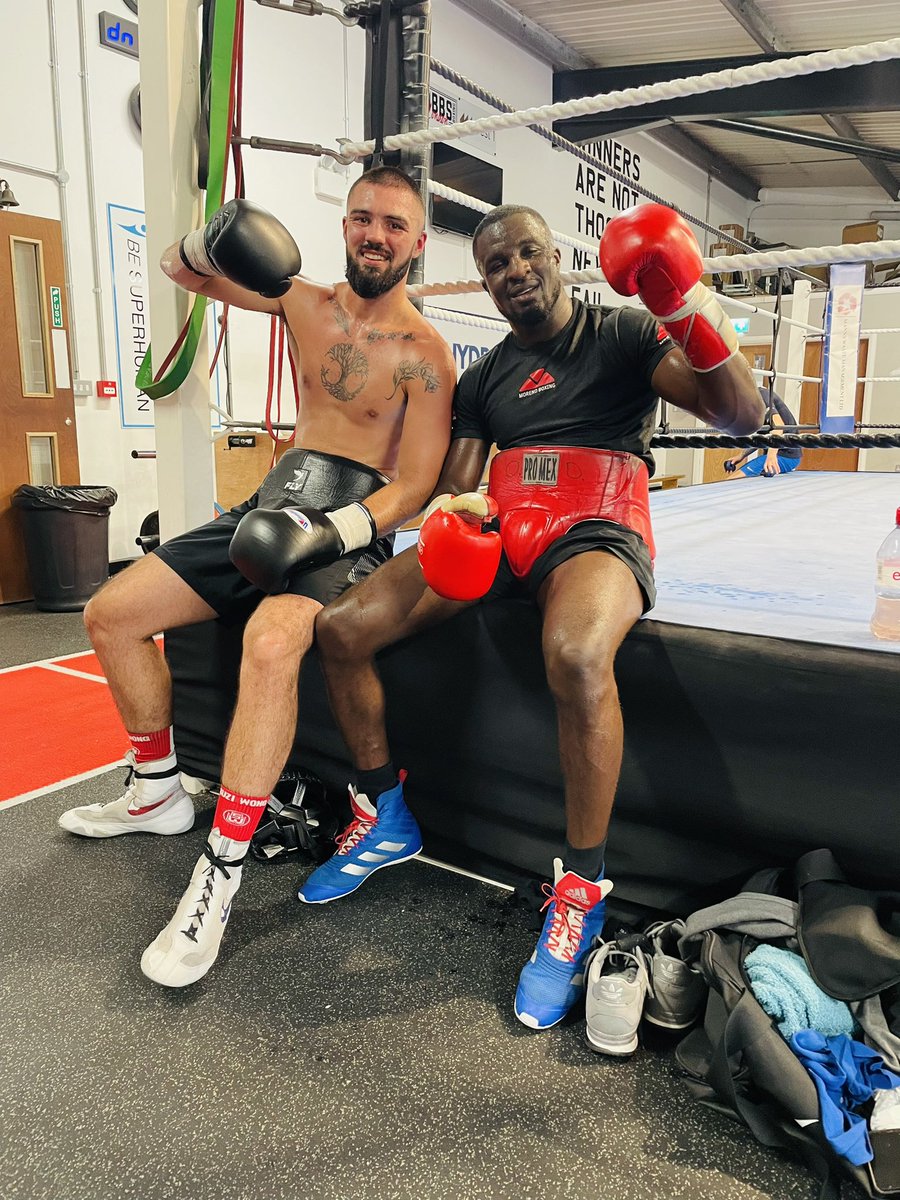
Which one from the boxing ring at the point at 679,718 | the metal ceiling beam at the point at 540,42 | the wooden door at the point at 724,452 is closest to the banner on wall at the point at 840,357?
the boxing ring at the point at 679,718

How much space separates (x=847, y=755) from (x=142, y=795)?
132cm

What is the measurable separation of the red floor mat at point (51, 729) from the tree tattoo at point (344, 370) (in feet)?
3.78

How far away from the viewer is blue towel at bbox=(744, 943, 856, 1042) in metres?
1.04

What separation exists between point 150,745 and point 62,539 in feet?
9.11

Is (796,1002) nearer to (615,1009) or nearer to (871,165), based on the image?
(615,1009)

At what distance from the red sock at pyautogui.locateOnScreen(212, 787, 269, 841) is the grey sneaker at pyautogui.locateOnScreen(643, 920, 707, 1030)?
64 cm

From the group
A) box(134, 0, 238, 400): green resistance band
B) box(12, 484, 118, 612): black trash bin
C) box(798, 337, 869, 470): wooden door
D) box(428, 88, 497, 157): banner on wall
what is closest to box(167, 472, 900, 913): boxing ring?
box(134, 0, 238, 400): green resistance band

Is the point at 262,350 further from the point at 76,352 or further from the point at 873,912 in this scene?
the point at 873,912

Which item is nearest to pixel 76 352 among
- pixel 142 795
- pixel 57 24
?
pixel 57 24

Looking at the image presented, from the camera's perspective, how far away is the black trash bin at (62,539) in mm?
4066

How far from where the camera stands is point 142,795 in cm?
172

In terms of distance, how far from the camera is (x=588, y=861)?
1.23 meters

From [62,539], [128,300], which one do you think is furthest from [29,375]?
[62,539]

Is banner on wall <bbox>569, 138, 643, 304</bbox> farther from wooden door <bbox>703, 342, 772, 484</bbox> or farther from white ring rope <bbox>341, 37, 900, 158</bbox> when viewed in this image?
white ring rope <bbox>341, 37, 900, 158</bbox>
